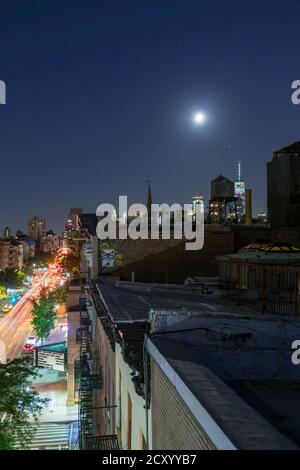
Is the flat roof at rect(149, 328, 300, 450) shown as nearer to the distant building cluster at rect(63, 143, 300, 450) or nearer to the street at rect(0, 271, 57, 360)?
the distant building cluster at rect(63, 143, 300, 450)

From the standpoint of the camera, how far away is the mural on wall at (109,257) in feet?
86.7

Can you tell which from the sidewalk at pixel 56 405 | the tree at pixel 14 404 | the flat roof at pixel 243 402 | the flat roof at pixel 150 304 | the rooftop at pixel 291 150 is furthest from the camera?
the rooftop at pixel 291 150

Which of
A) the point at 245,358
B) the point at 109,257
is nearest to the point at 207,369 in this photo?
the point at 245,358

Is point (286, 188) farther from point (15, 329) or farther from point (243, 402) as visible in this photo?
point (15, 329)

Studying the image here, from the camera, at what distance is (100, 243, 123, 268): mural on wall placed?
26422 millimetres

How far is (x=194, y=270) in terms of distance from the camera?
88.3 ft

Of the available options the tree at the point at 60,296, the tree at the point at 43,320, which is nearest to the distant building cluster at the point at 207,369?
the tree at the point at 43,320

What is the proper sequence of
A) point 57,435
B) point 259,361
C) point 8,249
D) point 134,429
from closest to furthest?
point 259,361
point 134,429
point 57,435
point 8,249

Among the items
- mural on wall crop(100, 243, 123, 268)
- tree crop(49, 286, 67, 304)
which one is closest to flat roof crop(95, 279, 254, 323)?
mural on wall crop(100, 243, 123, 268)

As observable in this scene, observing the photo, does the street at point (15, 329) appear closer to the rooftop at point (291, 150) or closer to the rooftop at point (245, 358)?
the rooftop at point (291, 150)

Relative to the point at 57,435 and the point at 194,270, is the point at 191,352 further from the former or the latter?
the point at 57,435

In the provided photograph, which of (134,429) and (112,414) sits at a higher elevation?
(134,429)
